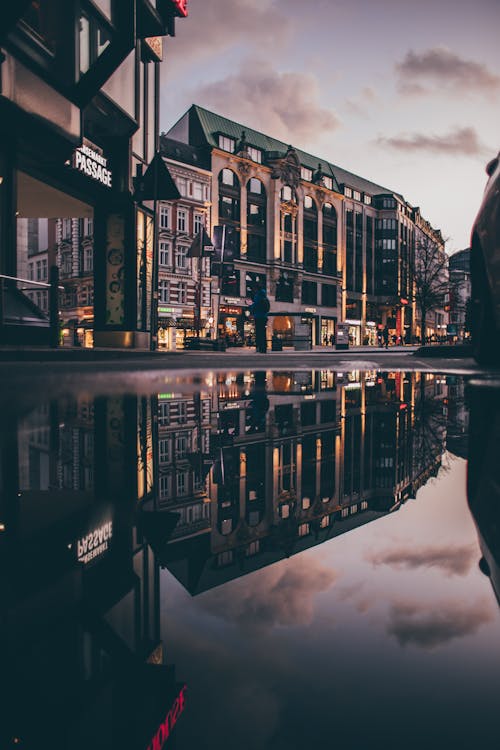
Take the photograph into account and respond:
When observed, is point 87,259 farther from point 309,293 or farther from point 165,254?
point 309,293

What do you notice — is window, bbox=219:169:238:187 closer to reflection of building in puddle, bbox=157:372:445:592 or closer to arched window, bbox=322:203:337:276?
arched window, bbox=322:203:337:276

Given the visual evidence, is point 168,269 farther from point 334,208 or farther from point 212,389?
point 212,389

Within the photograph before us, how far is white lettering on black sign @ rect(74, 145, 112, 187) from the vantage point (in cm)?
1659

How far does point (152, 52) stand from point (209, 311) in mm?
26234

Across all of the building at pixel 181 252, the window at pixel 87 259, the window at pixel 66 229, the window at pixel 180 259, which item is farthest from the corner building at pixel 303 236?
the window at pixel 66 229

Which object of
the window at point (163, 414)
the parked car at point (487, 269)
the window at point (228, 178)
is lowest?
the window at point (163, 414)

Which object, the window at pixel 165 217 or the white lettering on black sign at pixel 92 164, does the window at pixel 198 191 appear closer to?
the window at pixel 165 217

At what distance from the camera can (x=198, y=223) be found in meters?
46.1

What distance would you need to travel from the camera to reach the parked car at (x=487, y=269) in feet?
19.2

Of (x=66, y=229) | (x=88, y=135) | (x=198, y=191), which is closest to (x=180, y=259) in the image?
(x=198, y=191)

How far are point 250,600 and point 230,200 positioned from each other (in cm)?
5146

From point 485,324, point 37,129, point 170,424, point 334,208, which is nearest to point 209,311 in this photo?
point 334,208

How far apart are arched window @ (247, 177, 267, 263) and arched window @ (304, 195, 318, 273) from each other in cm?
701

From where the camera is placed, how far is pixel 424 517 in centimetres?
125
